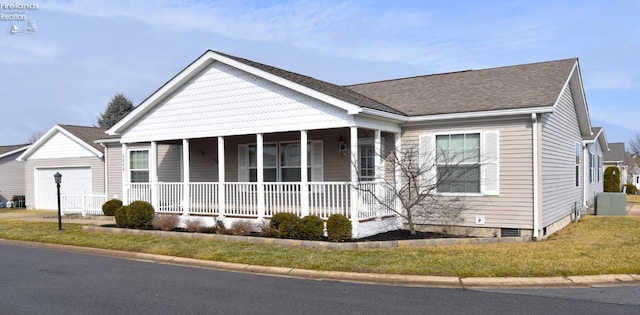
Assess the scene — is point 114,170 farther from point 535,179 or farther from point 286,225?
point 535,179

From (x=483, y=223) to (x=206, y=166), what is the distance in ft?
33.4

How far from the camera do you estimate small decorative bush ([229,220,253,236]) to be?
13.1m

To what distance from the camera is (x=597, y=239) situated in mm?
11797

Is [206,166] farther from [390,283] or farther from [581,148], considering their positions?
[581,148]

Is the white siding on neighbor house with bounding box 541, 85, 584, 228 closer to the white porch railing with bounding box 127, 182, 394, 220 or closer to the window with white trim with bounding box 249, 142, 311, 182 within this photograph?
the white porch railing with bounding box 127, 182, 394, 220

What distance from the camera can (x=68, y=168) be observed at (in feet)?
79.5

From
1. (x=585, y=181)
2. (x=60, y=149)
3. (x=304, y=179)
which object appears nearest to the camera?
(x=304, y=179)

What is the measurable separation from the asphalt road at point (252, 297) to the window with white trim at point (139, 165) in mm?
10429

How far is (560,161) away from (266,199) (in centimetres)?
898

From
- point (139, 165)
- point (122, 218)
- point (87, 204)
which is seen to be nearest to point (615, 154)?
point (139, 165)

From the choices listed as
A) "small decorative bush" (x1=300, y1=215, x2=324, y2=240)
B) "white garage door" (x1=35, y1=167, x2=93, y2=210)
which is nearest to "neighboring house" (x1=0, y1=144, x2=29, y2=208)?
"white garage door" (x1=35, y1=167, x2=93, y2=210)

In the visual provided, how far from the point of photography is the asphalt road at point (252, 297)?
21.6ft

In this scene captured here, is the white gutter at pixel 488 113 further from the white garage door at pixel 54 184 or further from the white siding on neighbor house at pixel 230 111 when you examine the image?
the white garage door at pixel 54 184

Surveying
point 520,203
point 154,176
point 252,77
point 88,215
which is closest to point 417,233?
point 520,203
